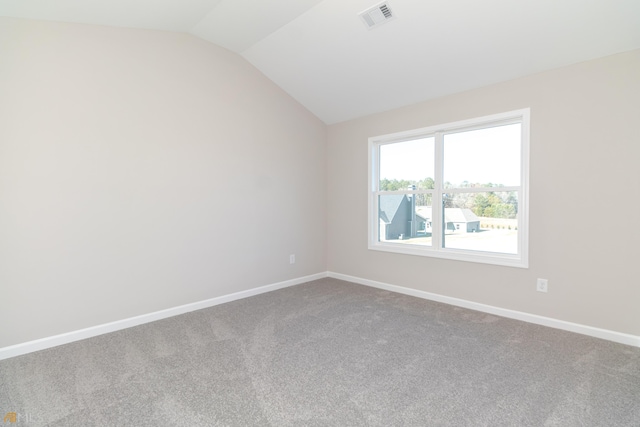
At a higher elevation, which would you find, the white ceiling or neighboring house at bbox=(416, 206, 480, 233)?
the white ceiling

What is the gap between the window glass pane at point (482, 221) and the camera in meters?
3.26

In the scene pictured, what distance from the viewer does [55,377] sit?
213cm

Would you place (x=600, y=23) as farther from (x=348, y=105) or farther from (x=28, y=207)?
(x=28, y=207)

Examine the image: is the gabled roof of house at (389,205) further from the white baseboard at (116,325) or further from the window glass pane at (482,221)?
the white baseboard at (116,325)

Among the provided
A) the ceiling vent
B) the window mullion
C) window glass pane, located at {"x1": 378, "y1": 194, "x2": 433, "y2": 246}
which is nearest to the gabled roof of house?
window glass pane, located at {"x1": 378, "y1": 194, "x2": 433, "y2": 246}

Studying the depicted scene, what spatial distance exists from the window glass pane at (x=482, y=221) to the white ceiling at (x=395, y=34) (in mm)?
1188

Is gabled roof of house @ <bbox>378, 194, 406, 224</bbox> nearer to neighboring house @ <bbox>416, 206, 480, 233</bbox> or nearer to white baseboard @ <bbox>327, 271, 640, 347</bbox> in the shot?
neighboring house @ <bbox>416, 206, 480, 233</bbox>

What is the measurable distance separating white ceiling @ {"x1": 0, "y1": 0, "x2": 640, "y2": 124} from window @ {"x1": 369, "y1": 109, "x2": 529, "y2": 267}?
1.69ft

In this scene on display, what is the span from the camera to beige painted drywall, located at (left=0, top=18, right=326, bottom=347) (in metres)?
2.50

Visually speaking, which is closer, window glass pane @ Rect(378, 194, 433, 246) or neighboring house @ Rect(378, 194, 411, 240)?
window glass pane @ Rect(378, 194, 433, 246)

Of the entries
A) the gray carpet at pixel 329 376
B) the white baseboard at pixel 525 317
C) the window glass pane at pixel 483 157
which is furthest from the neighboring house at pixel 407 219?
the gray carpet at pixel 329 376

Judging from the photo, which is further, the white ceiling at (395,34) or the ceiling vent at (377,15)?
the ceiling vent at (377,15)

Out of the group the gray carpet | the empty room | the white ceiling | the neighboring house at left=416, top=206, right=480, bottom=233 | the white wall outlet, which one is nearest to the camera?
the gray carpet

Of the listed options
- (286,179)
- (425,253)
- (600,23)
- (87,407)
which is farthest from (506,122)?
(87,407)
